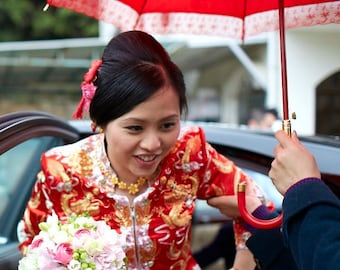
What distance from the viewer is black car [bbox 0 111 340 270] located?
1999 millimetres

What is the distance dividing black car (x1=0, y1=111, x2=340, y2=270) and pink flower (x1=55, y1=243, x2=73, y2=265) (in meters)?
0.38

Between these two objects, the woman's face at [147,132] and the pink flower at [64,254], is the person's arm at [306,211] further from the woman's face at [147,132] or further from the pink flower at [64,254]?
the pink flower at [64,254]

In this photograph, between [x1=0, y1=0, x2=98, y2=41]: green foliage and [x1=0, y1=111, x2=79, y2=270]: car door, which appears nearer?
[x1=0, y1=111, x2=79, y2=270]: car door

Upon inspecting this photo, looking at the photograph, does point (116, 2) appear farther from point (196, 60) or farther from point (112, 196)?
point (196, 60)

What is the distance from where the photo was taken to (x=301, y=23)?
1.93 meters

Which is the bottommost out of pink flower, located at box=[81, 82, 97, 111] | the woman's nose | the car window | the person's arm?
the car window

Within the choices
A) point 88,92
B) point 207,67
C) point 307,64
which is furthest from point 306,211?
Answer: point 207,67

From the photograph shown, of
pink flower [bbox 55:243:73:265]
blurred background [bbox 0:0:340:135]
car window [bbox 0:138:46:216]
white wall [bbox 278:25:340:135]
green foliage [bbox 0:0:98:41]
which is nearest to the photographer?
pink flower [bbox 55:243:73:265]

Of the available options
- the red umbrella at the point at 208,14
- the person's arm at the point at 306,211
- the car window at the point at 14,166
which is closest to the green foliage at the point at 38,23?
the car window at the point at 14,166

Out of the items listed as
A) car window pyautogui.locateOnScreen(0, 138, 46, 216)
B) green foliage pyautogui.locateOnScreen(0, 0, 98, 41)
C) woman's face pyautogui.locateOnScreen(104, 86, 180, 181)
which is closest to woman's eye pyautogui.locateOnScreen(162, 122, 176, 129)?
woman's face pyautogui.locateOnScreen(104, 86, 180, 181)

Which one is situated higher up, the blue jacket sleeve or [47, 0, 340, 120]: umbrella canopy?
[47, 0, 340, 120]: umbrella canopy

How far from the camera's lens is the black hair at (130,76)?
178 cm

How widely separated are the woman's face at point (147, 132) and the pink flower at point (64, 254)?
36 centimetres

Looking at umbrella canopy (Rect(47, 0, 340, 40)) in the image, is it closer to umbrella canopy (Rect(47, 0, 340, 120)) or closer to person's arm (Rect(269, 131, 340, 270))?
umbrella canopy (Rect(47, 0, 340, 120))
